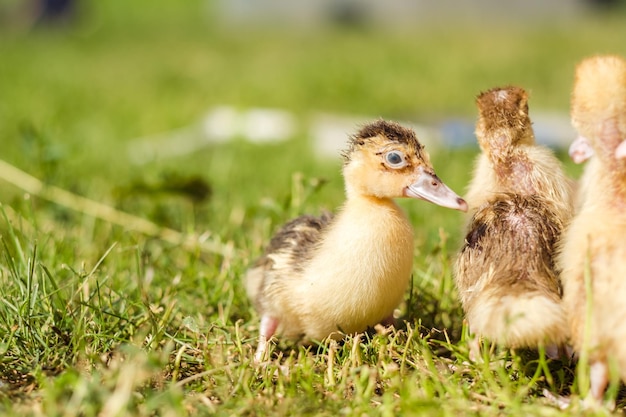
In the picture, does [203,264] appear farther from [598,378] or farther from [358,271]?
[598,378]

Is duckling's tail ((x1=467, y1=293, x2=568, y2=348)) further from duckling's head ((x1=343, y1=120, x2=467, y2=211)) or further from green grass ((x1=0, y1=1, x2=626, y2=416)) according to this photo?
duckling's head ((x1=343, y1=120, x2=467, y2=211))

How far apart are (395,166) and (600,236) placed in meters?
0.69

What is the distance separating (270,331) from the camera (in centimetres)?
281

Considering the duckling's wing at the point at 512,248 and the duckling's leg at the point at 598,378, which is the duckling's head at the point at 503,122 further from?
the duckling's leg at the point at 598,378

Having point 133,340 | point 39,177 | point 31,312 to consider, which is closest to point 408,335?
point 133,340

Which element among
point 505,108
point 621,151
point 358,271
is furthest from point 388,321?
point 621,151

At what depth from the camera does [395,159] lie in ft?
8.55

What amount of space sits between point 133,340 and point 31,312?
0.33 metres

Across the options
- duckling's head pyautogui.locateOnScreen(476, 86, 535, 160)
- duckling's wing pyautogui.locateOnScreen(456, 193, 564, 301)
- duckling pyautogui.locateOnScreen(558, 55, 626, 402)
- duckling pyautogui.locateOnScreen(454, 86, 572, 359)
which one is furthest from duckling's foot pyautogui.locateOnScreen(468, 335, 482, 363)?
duckling's head pyautogui.locateOnScreen(476, 86, 535, 160)

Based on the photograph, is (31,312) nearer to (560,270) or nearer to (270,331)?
(270,331)

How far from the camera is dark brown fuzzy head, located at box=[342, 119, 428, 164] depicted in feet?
8.56

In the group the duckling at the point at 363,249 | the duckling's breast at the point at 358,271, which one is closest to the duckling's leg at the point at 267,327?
the duckling at the point at 363,249

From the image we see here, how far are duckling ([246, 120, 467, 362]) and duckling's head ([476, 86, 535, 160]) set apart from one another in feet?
0.61

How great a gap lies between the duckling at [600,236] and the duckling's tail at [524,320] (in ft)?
0.17
